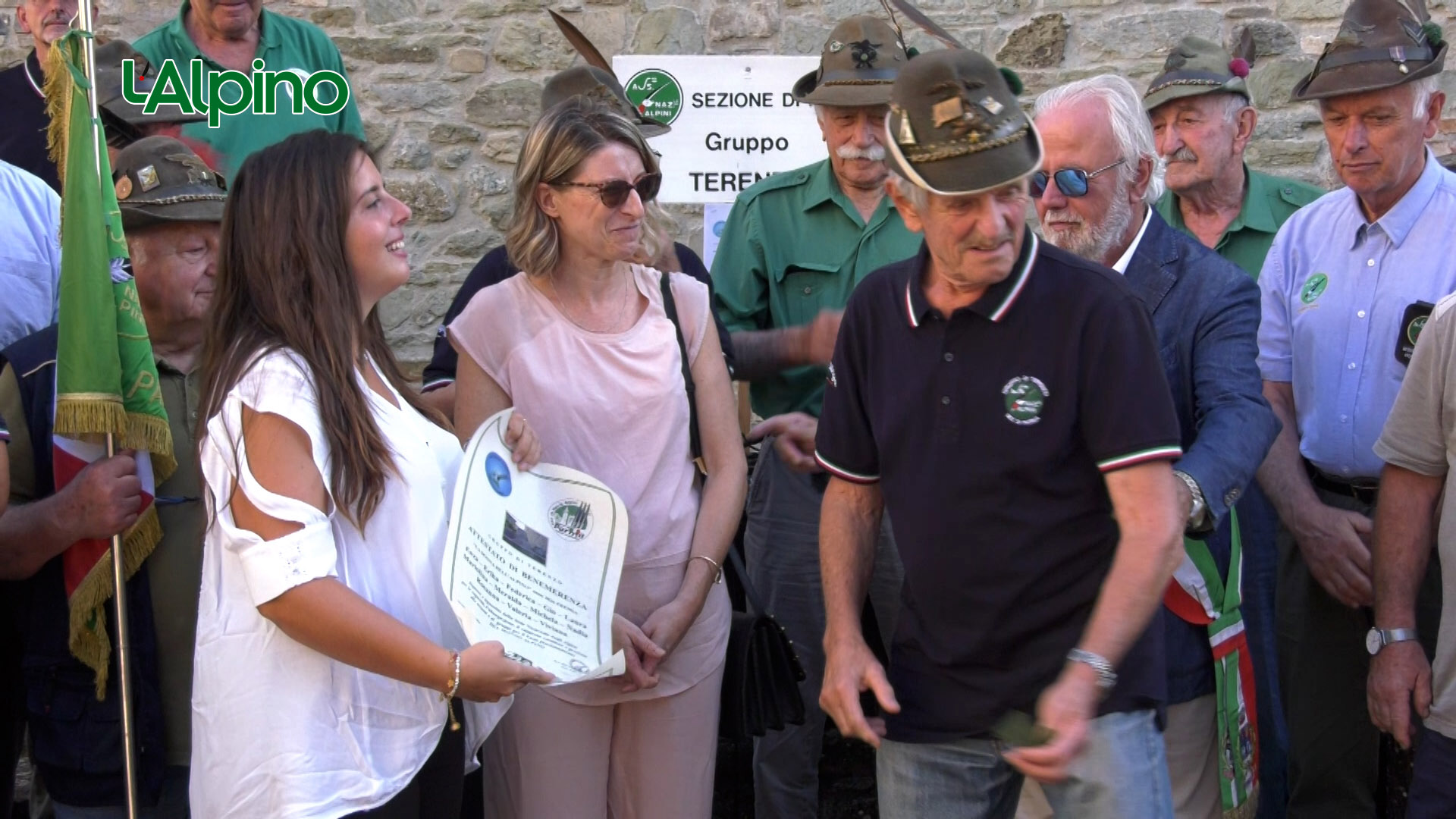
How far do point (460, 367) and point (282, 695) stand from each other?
0.96 metres

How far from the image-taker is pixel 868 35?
14.4 feet

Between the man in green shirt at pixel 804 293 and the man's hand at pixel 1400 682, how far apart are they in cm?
123

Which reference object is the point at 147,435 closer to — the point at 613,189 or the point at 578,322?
the point at 578,322

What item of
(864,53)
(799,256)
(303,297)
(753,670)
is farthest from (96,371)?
(864,53)

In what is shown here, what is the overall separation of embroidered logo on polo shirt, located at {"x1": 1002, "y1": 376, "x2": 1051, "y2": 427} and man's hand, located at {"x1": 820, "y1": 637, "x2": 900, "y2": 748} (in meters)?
0.51

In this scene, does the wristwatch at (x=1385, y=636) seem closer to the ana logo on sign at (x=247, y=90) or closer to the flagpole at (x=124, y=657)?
the flagpole at (x=124, y=657)

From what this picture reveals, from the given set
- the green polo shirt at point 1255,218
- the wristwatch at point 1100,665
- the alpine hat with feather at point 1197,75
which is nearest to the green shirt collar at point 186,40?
the alpine hat with feather at point 1197,75

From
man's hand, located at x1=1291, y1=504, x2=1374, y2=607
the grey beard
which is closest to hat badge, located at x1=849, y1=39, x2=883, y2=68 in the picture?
the grey beard

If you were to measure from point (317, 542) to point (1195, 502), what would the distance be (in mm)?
1521

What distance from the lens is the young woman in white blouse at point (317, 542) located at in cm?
238

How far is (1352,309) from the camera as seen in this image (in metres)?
3.85

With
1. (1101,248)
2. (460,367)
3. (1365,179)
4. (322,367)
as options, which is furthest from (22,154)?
(1365,179)

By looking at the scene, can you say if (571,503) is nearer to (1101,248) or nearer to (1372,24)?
(1101,248)

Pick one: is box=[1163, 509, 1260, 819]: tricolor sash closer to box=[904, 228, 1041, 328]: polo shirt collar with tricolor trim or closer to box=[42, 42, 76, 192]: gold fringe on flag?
box=[904, 228, 1041, 328]: polo shirt collar with tricolor trim
